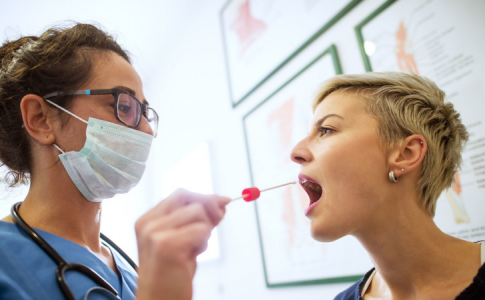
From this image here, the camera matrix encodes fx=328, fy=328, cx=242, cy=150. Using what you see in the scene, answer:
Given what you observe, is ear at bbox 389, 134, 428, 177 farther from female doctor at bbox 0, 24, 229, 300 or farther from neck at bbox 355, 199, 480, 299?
female doctor at bbox 0, 24, 229, 300

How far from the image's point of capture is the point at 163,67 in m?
3.59

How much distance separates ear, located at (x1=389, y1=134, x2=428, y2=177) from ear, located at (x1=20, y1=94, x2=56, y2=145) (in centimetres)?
94

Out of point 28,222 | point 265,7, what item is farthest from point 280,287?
point 265,7

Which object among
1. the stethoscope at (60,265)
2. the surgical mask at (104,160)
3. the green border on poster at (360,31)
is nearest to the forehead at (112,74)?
the surgical mask at (104,160)

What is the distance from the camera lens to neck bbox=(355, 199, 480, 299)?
2.76 ft

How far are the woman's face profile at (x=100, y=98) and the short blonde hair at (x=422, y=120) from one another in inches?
26.5

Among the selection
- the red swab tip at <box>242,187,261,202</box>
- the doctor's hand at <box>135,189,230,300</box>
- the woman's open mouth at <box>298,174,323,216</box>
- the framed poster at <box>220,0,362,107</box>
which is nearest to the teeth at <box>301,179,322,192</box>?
the woman's open mouth at <box>298,174,323,216</box>

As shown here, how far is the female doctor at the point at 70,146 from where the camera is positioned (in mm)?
791

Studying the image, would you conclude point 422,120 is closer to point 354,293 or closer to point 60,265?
point 354,293

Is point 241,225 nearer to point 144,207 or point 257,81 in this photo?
point 257,81

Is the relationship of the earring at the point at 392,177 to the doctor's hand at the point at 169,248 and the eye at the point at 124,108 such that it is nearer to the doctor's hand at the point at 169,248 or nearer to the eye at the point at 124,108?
the doctor's hand at the point at 169,248

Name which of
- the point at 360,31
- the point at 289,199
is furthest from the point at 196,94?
the point at 360,31

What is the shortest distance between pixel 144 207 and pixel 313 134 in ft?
9.80

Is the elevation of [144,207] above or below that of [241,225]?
above
